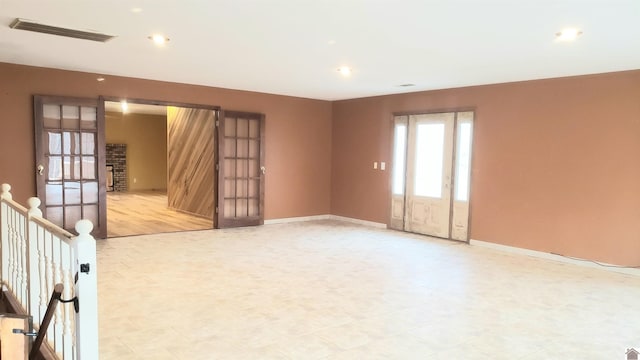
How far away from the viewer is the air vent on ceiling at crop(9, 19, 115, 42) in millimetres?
3764

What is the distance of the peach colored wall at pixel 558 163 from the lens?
5102 mm

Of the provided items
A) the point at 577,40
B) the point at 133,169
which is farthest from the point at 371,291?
the point at 133,169

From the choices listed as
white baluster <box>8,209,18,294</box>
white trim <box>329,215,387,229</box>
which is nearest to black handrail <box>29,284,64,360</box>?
white baluster <box>8,209,18,294</box>

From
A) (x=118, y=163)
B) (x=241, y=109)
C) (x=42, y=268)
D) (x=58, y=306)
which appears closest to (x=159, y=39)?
(x=42, y=268)

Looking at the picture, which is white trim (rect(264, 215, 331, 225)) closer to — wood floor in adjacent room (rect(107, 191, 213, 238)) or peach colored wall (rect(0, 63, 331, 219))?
peach colored wall (rect(0, 63, 331, 219))

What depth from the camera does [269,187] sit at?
312 inches

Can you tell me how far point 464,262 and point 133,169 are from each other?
37.6 feet

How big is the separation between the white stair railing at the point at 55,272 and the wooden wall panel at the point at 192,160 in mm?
4304

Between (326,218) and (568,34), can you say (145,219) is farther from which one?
(568,34)

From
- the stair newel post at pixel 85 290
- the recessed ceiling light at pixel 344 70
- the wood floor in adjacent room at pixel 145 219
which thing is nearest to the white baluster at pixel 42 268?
the stair newel post at pixel 85 290

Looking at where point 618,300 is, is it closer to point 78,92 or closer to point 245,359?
point 245,359

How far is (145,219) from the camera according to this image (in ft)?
27.0

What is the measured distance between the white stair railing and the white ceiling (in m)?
1.59

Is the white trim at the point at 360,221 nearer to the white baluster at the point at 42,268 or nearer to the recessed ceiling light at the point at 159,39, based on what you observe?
the recessed ceiling light at the point at 159,39
